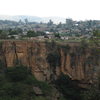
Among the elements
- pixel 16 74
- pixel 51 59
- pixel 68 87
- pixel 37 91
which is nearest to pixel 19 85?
pixel 16 74

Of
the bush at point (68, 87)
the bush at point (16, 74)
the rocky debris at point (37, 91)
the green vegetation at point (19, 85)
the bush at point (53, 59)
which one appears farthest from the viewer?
the bush at point (53, 59)

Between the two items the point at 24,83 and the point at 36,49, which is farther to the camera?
the point at 36,49

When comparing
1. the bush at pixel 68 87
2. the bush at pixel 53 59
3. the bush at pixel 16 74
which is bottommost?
the bush at pixel 68 87

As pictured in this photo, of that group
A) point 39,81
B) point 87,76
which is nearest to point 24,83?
point 39,81

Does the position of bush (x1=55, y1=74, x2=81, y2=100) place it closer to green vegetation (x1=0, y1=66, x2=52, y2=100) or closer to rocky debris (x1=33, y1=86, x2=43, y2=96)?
green vegetation (x1=0, y1=66, x2=52, y2=100)

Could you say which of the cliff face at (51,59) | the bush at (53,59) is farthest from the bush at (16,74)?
the bush at (53,59)

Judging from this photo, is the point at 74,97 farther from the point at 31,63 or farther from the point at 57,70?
the point at 31,63

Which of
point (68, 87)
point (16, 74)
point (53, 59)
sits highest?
point (53, 59)

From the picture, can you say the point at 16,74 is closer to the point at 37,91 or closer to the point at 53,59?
the point at 37,91

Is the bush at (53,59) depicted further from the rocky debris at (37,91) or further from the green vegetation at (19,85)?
the rocky debris at (37,91)
